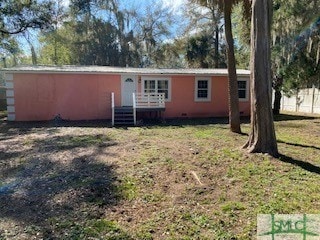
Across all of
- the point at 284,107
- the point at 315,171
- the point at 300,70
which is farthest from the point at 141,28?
the point at 315,171

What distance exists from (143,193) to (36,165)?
290 centimetres

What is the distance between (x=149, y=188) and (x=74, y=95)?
10.1m

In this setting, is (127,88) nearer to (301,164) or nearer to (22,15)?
(22,15)

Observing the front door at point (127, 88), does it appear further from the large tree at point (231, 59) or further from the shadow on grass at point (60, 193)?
the shadow on grass at point (60, 193)

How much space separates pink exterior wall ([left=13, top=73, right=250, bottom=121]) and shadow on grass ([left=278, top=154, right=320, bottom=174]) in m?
8.99

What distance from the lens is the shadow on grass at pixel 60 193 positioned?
11.7 ft

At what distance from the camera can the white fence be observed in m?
17.1

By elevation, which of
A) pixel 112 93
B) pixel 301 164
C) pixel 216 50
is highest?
pixel 216 50

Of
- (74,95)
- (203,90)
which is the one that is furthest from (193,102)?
(74,95)

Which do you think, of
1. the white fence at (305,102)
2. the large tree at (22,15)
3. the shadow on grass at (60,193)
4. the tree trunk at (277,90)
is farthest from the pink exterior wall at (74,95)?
the white fence at (305,102)

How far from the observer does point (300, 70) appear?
1306 centimetres

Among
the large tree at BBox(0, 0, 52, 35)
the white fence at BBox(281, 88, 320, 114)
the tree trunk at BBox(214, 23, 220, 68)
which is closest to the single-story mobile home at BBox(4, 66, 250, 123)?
the large tree at BBox(0, 0, 52, 35)

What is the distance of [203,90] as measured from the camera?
1542 cm

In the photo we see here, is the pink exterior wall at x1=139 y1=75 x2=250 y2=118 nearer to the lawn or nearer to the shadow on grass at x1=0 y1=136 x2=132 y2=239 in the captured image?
the lawn
